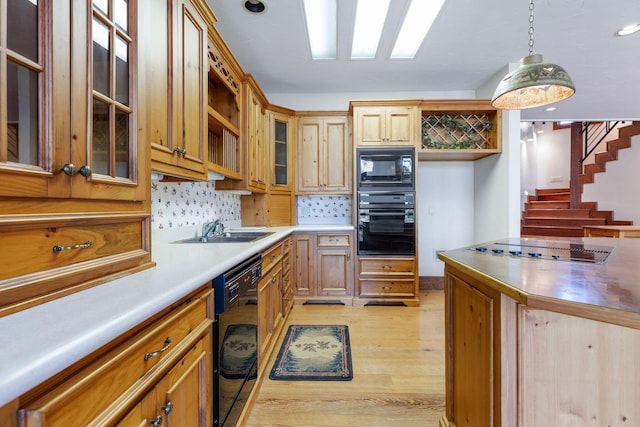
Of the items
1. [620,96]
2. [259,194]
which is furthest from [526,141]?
[259,194]

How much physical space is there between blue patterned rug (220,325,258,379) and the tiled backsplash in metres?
0.90

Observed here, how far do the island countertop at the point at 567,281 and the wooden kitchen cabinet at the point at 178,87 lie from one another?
1.39 meters

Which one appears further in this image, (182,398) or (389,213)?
(389,213)

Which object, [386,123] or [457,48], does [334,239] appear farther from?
[457,48]

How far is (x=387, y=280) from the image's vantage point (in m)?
3.30

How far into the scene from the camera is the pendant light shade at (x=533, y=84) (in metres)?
1.53

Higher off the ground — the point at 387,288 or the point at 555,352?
the point at 555,352

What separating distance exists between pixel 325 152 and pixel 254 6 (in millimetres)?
1701

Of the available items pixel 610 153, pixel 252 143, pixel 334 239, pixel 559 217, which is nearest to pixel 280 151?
pixel 252 143

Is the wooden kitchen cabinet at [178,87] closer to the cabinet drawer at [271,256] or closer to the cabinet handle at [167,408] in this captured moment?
the cabinet drawer at [271,256]

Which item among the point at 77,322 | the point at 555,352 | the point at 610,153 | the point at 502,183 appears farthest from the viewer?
the point at 610,153

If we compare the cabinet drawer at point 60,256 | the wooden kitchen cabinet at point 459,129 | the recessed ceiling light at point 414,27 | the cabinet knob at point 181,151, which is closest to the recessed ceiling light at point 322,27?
the recessed ceiling light at point 414,27

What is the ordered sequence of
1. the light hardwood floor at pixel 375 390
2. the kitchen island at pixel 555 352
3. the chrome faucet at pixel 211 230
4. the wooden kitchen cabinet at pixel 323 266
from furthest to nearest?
1. the wooden kitchen cabinet at pixel 323 266
2. the chrome faucet at pixel 211 230
3. the light hardwood floor at pixel 375 390
4. the kitchen island at pixel 555 352

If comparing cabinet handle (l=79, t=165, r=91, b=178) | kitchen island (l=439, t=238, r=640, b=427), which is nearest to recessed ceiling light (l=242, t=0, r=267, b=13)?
cabinet handle (l=79, t=165, r=91, b=178)
